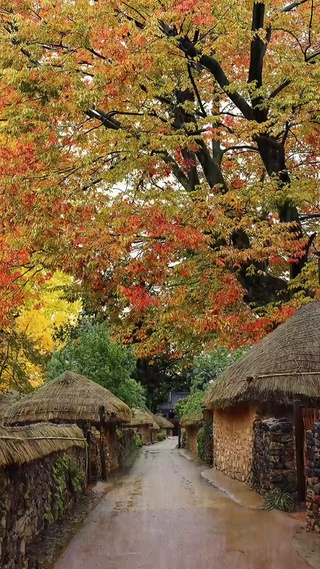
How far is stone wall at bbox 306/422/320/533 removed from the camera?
9.30 meters

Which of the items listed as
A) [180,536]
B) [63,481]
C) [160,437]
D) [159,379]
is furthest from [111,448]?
[160,437]

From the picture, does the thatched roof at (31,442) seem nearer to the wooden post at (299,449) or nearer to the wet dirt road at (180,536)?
the wet dirt road at (180,536)

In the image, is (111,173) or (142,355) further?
(142,355)

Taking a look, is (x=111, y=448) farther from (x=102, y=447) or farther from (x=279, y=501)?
(x=279, y=501)

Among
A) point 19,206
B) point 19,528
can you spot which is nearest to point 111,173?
point 19,206

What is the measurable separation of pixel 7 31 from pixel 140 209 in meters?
4.93

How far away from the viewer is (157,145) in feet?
40.4

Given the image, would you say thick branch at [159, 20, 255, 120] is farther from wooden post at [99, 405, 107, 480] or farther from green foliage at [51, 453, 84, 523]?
wooden post at [99, 405, 107, 480]

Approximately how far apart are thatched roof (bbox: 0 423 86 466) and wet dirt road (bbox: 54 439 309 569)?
1.44 m

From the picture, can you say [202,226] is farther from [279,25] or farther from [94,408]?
[94,408]

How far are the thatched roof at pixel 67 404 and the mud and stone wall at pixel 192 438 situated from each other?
1473 centimetres

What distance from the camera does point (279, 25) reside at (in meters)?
13.7

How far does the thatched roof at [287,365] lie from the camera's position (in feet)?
37.8

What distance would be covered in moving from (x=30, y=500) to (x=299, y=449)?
5.75m
